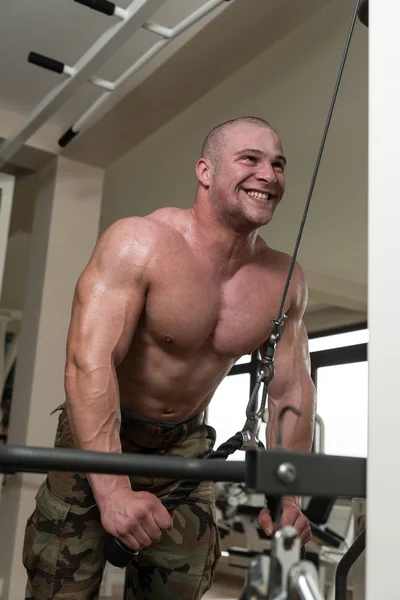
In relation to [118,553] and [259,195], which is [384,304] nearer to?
[118,553]

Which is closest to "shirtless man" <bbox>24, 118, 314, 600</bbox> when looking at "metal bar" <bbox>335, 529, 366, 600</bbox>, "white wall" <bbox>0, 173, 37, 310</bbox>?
"metal bar" <bbox>335, 529, 366, 600</bbox>

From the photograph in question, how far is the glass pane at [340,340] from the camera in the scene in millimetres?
7116

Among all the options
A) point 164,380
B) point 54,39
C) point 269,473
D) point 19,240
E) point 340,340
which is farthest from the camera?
point 340,340

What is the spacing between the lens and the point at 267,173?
1791 millimetres

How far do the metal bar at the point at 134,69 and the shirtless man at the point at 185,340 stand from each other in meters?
0.42

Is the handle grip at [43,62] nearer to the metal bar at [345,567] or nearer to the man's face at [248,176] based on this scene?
the man's face at [248,176]

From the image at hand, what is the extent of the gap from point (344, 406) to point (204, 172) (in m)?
5.46

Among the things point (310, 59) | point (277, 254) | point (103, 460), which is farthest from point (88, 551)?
point (310, 59)

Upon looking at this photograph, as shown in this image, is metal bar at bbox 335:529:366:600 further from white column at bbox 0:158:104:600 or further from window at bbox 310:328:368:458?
window at bbox 310:328:368:458

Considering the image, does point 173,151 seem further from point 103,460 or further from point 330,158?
point 103,460

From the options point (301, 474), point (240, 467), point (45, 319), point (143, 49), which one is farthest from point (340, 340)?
point (301, 474)

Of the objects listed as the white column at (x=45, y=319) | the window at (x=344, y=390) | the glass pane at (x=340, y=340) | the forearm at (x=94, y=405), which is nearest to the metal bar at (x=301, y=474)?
the forearm at (x=94, y=405)

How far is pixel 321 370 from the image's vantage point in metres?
7.26

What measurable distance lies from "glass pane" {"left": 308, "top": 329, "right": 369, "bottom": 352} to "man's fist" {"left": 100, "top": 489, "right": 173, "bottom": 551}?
5724 mm
